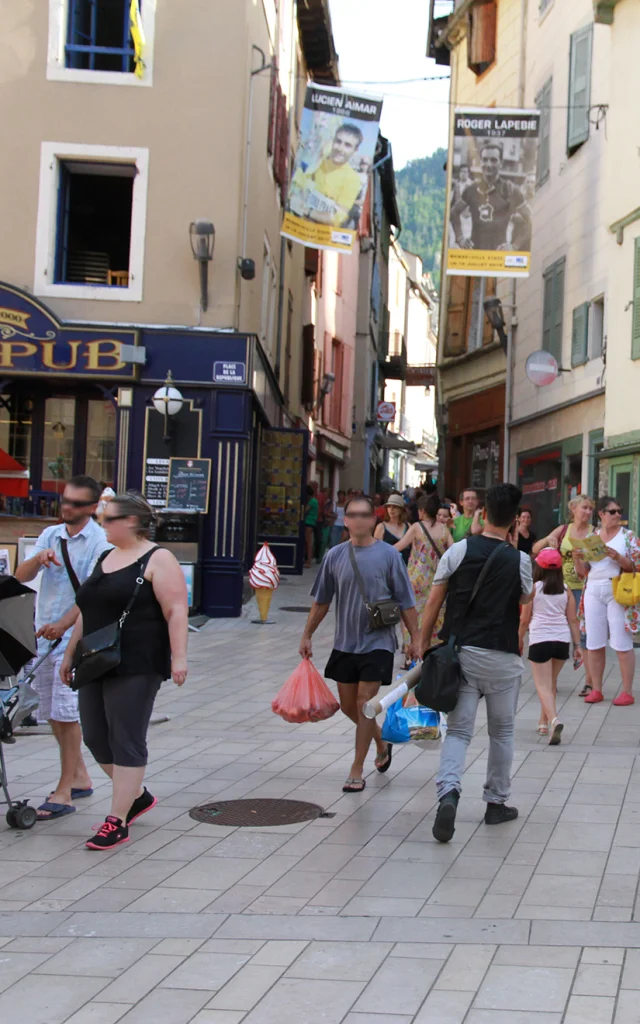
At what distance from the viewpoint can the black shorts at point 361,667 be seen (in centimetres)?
790

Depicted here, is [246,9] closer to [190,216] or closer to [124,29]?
[124,29]

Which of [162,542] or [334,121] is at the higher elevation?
[334,121]

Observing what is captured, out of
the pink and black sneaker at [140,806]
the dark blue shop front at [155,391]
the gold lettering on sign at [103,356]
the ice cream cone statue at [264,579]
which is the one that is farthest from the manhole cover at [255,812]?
the gold lettering on sign at [103,356]

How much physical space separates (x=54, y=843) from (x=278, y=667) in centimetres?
708

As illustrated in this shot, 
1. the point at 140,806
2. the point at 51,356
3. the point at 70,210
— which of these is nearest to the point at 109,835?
the point at 140,806

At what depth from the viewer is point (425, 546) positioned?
12812mm

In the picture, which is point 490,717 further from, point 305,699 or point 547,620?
point 547,620

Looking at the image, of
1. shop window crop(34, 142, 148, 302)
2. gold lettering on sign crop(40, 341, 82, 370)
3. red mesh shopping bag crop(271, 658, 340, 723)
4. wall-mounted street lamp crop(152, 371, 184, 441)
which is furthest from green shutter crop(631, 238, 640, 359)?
red mesh shopping bag crop(271, 658, 340, 723)

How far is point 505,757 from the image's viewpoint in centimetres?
718

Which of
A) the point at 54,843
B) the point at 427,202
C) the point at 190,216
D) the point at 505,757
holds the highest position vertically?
the point at 427,202

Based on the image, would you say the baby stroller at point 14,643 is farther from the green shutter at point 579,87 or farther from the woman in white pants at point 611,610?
the green shutter at point 579,87

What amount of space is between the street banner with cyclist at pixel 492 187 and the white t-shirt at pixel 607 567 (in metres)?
9.92

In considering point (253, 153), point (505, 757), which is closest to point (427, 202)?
point (253, 153)

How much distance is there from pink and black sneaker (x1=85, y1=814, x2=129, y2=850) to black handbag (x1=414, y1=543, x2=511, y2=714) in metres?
1.62
